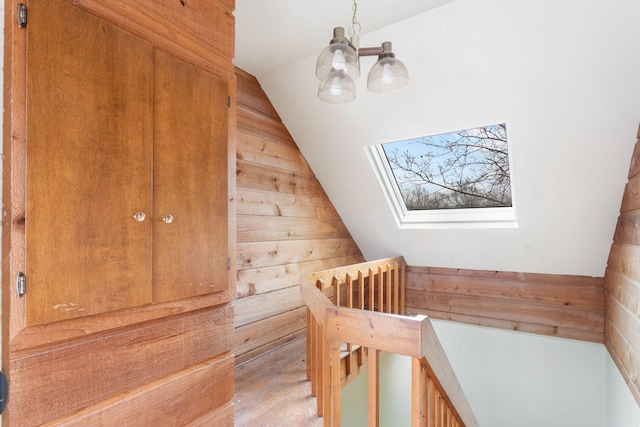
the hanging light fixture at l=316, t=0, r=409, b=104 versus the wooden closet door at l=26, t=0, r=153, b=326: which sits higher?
the hanging light fixture at l=316, t=0, r=409, b=104

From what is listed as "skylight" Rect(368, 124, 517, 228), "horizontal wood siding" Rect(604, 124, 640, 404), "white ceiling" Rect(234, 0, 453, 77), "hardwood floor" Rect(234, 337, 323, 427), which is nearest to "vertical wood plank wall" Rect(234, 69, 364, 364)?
"hardwood floor" Rect(234, 337, 323, 427)

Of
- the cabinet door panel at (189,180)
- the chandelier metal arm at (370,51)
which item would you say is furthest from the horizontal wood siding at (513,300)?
the cabinet door panel at (189,180)

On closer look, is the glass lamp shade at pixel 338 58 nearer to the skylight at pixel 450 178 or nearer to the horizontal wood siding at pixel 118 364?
the horizontal wood siding at pixel 118 364

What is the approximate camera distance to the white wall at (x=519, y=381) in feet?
9.43

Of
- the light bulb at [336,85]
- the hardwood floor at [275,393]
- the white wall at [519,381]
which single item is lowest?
the white wall at [519,381]

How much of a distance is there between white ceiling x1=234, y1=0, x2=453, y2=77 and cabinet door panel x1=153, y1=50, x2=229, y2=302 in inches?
31.2

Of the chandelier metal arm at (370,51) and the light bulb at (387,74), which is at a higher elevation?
the chandelier metal arm at (370,51)

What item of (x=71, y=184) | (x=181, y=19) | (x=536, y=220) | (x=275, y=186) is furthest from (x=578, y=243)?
(x=71, y=184)

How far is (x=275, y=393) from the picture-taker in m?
2.03

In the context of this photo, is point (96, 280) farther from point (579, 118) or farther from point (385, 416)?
point (385, 416)

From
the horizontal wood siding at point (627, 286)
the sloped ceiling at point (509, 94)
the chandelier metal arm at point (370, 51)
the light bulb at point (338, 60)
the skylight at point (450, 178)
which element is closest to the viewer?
the light bulb at point (338, 60)

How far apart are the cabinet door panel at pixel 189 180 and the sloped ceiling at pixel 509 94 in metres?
0.89

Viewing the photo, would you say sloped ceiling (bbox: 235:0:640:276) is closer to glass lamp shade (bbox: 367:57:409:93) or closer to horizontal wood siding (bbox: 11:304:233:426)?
glass lamp shade (bbox: 367:57:409:93)

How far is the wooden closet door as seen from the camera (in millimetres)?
728
